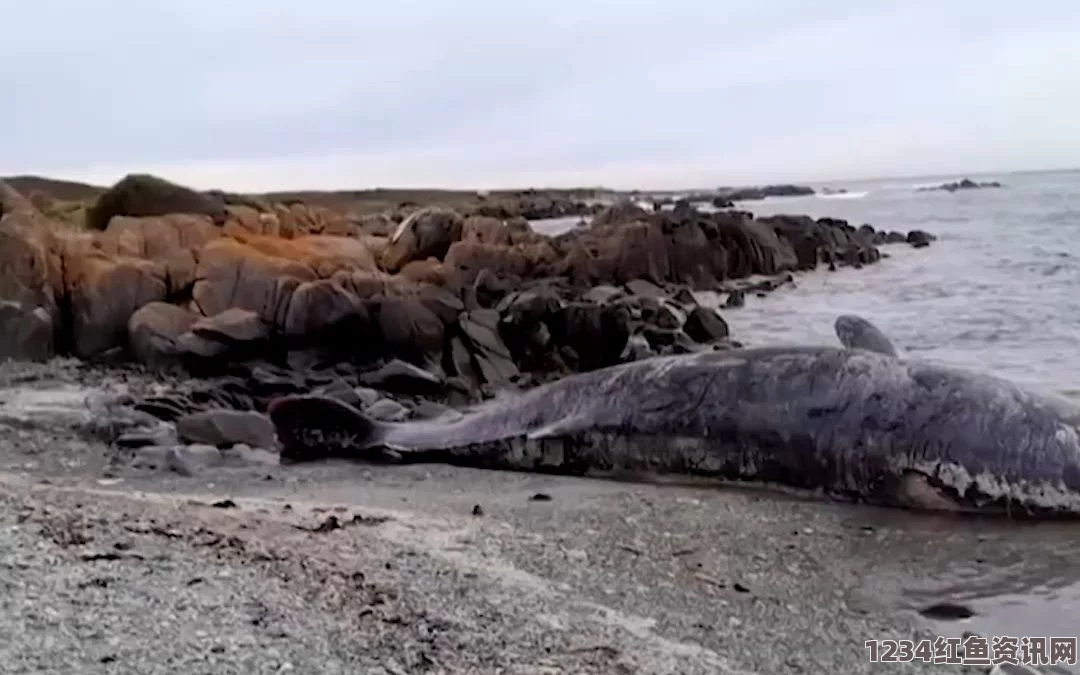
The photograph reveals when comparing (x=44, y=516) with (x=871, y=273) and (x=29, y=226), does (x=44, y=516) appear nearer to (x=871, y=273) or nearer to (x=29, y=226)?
(x=29, y=226)

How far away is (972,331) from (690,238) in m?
11.0

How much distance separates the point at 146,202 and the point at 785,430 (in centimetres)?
1486

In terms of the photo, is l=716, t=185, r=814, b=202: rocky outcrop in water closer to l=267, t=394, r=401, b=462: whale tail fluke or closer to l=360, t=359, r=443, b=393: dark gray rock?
l=360, t=359, r=443, b=393: dark gray rock

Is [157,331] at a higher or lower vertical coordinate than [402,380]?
higher

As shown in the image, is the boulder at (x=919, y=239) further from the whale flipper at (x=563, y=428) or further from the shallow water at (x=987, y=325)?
the whale flipper at (x=563, y=428)

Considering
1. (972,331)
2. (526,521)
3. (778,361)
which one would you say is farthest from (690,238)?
(526,521)

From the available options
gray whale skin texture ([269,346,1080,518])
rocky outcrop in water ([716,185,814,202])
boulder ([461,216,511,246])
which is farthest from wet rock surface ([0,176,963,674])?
rocky outcrop in water ([716,185,814,202])

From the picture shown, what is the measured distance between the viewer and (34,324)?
11.8 m

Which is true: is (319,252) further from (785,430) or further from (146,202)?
(785,430)

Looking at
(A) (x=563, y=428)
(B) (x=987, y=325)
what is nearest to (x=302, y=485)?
(A) (x=563, y=428)

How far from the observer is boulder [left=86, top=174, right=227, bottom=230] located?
18.6 meters

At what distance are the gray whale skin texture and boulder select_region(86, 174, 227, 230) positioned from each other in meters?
11.9

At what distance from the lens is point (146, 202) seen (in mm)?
18844

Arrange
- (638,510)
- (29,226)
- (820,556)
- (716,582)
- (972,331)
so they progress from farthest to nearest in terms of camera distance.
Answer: (972,331), (29,226), (638,510), (820,556), (716,582)
